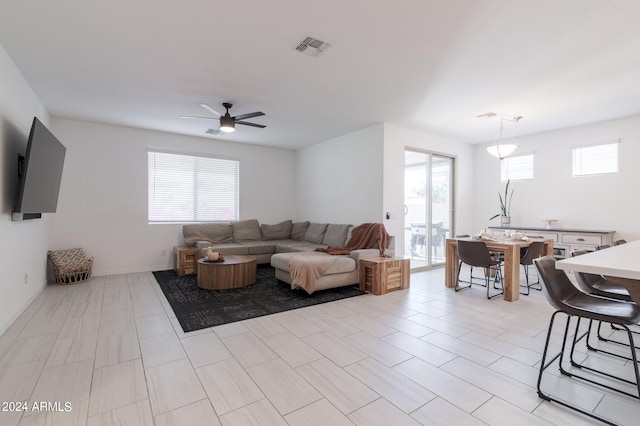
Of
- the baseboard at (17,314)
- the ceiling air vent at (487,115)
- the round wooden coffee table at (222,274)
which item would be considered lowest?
the baseboard at (17,314)

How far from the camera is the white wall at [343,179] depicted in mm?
5207

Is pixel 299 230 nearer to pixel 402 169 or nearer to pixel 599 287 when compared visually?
pixel 402 169

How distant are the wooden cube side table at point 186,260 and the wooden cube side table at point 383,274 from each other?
2.99 m

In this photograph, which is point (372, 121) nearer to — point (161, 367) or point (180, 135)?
point (180, 135)

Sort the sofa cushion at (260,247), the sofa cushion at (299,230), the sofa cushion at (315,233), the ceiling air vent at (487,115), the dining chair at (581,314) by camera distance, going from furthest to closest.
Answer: the sofa cushion at (299,230) < the sofa cushion at (315,233) < the sofa cushion at (260,247) < the ceiling air vent at (487,115) < the dining chair at (581,314)

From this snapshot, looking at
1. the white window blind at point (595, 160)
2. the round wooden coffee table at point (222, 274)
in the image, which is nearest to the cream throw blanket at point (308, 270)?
the round wooden coffee table at point (222, 274)

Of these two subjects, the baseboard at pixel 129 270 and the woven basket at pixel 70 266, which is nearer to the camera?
the woven basket at pixel 70 266

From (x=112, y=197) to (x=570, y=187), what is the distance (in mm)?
8175

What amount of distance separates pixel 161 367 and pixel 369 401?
59.9 inches

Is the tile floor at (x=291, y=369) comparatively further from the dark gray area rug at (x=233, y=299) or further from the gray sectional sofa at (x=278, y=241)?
the gray sectional sofa at (x=278, y=241)

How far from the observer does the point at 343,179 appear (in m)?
5.92

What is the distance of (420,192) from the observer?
5.81 meters

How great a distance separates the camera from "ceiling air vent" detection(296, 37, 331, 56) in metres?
2.63

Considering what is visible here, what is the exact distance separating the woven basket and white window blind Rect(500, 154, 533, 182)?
25.7 ft
